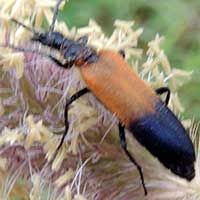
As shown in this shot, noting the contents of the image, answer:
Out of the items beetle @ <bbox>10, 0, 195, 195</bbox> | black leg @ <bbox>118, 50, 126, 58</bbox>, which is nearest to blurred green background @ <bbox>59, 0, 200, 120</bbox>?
black leg @ <bbox>118, 50, 126, 58</bbox>

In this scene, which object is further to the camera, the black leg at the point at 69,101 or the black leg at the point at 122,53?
the black leg at the point at 122,53

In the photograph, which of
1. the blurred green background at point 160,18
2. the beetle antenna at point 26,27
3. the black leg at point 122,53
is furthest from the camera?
the blurred green background at point 160,18

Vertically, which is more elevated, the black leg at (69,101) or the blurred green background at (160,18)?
the black leg at (69,101)

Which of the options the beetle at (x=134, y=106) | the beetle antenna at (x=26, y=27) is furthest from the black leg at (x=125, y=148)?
the beetle antenna at (x=26, y=27)

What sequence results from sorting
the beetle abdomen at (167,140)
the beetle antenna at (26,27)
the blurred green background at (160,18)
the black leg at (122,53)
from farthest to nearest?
the blurred green background at (160,18) < the black leg at (122,53) < the beetle antenna at (26,27) < the beetle abdomen at (167,140)

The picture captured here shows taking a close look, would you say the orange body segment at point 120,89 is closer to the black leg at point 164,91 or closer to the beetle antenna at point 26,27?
the black leg at point 164,91

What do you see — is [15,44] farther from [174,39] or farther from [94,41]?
[174,39]

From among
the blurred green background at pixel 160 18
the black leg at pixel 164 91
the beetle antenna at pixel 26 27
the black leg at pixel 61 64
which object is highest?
the beetle antenna at pixel 26 27
